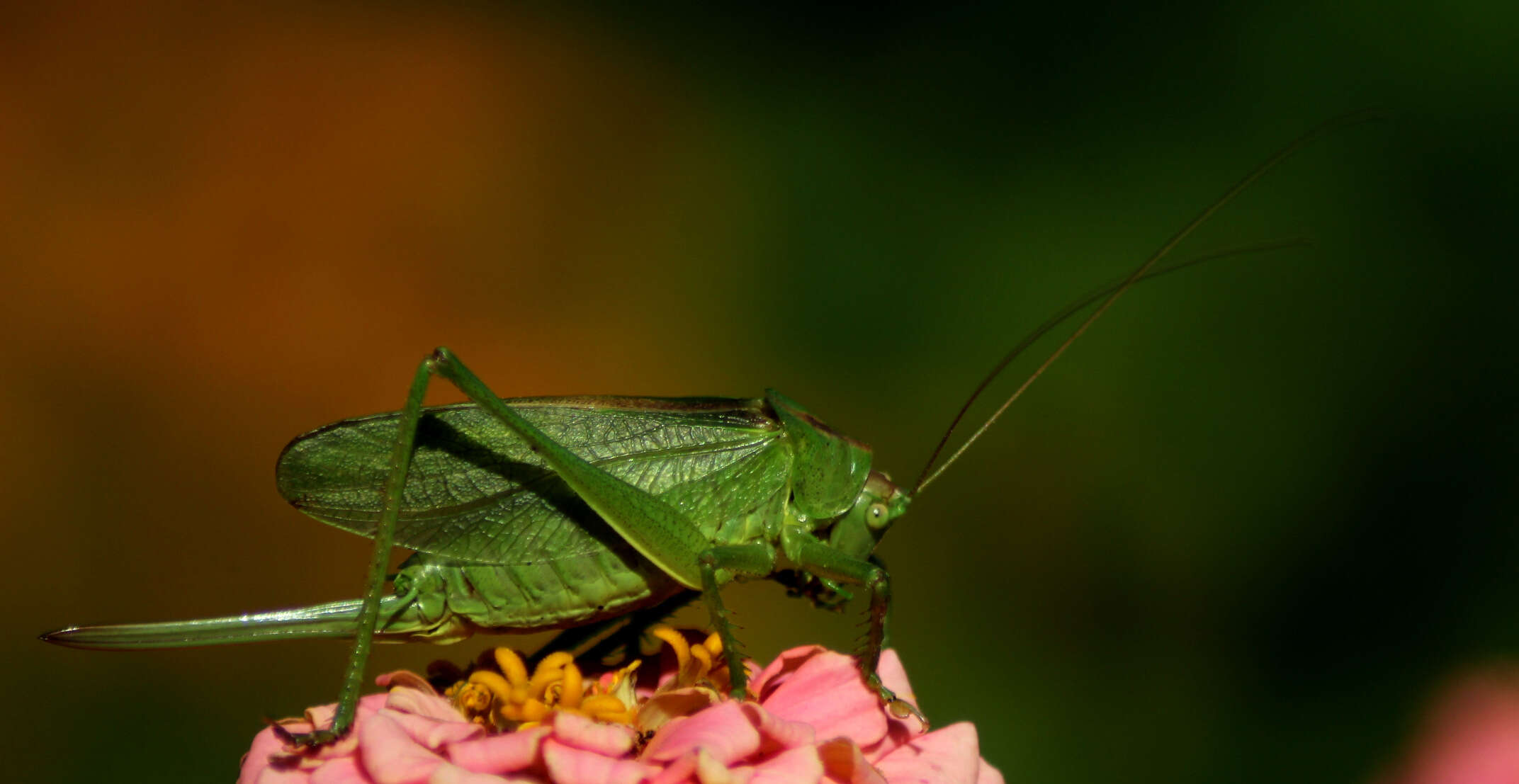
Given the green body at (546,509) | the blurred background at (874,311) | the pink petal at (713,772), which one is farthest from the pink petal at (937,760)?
the blurred background at (874,311)

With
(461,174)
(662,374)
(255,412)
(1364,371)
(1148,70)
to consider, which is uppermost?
(461,174)

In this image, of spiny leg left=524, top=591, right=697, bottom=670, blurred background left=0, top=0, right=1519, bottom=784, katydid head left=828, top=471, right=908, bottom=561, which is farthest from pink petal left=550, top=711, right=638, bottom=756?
blurred background left=0, top=0, right=1519, bottom=784

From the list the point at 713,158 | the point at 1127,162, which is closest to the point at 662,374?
the point at 713,158

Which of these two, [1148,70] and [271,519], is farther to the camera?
[271,519]

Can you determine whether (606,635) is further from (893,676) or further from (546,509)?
(893,676)

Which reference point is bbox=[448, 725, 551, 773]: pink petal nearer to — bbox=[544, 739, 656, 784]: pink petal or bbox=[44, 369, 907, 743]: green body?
bbox=[544, 739, 656, 784]: pink petal

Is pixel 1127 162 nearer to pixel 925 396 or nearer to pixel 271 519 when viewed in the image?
pixel 925 396

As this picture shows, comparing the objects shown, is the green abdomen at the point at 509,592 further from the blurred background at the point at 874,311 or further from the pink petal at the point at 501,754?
the blurred background at the point at 874,311
